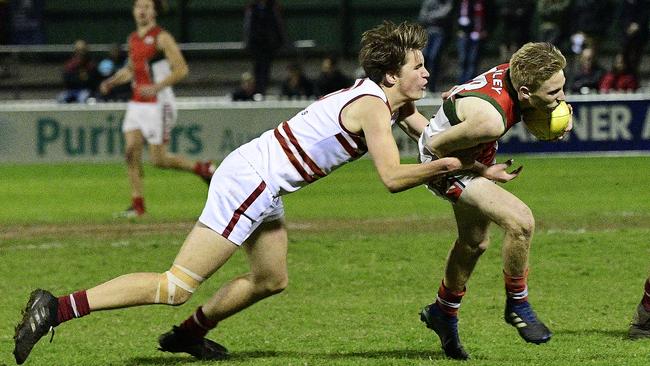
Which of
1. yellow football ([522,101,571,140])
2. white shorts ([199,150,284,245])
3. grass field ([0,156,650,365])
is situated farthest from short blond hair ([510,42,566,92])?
grass field ([0,156,650,365])

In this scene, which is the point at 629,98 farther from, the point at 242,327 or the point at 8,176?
the point at 242,327

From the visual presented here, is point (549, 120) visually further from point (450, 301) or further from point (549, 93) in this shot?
point (450, 301)

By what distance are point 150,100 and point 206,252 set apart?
28.3ft

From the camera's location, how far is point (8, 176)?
21391 millimetres

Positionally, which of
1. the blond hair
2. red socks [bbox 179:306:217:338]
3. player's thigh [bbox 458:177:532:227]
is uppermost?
the blond hair

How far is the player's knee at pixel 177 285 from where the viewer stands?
7.93 meters

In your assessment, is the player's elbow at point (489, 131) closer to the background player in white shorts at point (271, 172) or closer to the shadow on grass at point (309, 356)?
the background player in white shorts at point (271, 172)

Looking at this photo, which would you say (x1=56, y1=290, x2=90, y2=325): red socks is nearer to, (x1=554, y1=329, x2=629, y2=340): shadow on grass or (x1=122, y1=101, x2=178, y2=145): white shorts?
(x1=554, y1=329, x2=629, y2=340): shadow on grass

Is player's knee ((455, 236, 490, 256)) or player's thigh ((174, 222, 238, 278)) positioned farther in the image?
player's knee ((455, 236, 490, 256))

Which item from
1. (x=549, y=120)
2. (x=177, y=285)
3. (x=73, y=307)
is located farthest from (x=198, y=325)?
(x=549, y=120)

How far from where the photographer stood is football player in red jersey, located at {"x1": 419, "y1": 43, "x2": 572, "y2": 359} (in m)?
7.93

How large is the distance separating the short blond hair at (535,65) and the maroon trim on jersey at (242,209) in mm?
1507

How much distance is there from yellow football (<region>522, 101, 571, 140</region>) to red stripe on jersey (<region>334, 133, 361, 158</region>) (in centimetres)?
102

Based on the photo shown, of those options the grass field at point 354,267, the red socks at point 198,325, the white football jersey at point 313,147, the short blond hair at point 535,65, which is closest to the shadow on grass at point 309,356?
the grass field at point 354,267
